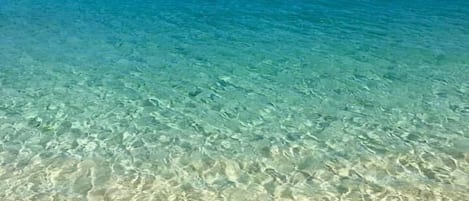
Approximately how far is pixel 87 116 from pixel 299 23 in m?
7.61

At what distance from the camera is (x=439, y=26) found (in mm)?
13203

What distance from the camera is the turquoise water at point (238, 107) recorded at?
614cm

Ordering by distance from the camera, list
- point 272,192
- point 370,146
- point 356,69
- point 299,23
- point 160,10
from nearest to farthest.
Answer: point 272,192 → point 370,146 → point 356,69 → point 299,23 → point 160,10

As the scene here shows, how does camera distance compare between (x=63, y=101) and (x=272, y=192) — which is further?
(x=63, y=101)

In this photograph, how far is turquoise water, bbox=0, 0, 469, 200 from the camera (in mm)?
6145

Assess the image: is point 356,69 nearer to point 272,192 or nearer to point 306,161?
point 306,161

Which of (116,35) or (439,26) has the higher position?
(439,26)

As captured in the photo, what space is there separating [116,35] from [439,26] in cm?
874

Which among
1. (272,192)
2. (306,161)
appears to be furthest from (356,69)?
(272,192)

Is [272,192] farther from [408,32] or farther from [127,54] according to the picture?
[408,32]

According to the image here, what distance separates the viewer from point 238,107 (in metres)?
8.44

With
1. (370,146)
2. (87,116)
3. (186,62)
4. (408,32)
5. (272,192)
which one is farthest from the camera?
(408,32)

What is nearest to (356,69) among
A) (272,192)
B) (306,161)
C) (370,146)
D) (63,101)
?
(370,146)

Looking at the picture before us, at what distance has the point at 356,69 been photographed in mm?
10312
